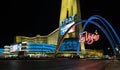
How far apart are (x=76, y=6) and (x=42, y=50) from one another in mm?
32152

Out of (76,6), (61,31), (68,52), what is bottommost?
(68,52)

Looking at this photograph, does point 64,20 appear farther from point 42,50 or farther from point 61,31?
point 42,50

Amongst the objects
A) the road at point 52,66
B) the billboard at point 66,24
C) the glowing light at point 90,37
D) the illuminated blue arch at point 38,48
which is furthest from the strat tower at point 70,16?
the road at point 52,66

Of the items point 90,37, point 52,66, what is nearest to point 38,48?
point 90,37

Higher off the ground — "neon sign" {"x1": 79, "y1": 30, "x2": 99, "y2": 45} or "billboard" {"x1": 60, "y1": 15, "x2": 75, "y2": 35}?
"billboard" {"x1": 60, "y1": 15, "x2": 75, "y2": 35}

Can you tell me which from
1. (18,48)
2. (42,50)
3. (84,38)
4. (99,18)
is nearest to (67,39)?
(42,50)

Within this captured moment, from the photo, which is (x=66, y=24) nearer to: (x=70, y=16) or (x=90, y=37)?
(x=70, y=16)

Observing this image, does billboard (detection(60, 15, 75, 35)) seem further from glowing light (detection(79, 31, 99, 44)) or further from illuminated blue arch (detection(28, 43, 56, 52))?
glowing light (detection(79, 31, 99, 44))

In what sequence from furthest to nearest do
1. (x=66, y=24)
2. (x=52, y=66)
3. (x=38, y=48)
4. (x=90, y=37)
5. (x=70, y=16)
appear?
(x=38, y=48), (x=70, y=16), (x=66, y=24), (x=90, y=37), (x=52, y=66)

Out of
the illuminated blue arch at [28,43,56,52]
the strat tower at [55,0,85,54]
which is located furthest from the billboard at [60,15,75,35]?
the illuminated blue arch at [28,43,56,52]

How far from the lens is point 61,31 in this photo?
180m

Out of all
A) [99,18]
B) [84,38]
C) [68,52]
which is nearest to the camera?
[84,38]

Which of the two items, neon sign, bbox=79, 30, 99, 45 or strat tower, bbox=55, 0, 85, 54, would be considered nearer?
neon sign, bbox=79, 30, 99, 45

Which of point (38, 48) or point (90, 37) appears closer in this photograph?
point (90, 37)
